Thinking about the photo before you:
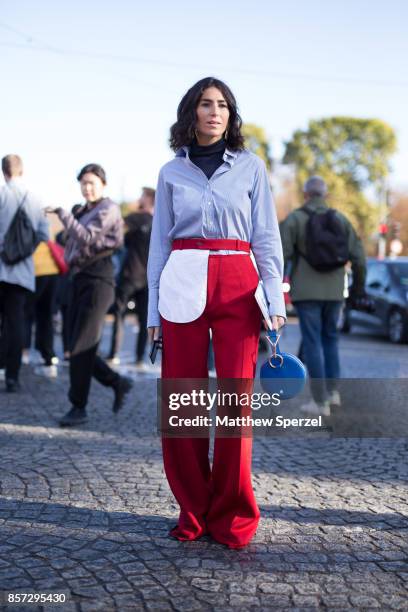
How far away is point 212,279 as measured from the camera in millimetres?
3281

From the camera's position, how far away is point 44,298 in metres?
8.74

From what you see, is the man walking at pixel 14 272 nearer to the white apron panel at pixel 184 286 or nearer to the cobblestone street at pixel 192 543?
the cobblestone street at pixel 192 543

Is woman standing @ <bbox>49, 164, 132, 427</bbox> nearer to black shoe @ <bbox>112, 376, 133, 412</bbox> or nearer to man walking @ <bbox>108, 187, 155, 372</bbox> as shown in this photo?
black shoe @ <bbox>112, 376, 133, 412</bbox>

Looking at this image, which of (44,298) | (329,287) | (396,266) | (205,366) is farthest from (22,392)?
(396,266)

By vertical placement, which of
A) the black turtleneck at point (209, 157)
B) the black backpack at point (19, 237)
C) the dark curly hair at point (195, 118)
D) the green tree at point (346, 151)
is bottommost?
the black backpack at point (19, 237)

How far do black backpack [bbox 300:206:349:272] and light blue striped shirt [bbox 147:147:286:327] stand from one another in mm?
2906

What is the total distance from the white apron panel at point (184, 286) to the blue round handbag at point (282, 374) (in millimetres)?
358

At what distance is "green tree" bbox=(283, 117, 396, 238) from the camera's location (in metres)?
50.4

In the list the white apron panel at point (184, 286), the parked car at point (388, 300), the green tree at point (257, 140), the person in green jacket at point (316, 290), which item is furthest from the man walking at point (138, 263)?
the green tree at point (257, 140)

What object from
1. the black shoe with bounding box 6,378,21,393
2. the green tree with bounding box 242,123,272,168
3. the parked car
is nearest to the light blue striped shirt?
the black shoe with bounding box 6,378,21,393

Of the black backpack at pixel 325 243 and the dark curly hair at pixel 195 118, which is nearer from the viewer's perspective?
the dark curly hair at pixel 195 118

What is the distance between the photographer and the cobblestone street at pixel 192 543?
2.79 meters

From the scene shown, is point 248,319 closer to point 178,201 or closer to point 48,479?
point 178,201

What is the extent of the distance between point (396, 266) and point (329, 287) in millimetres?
8160
